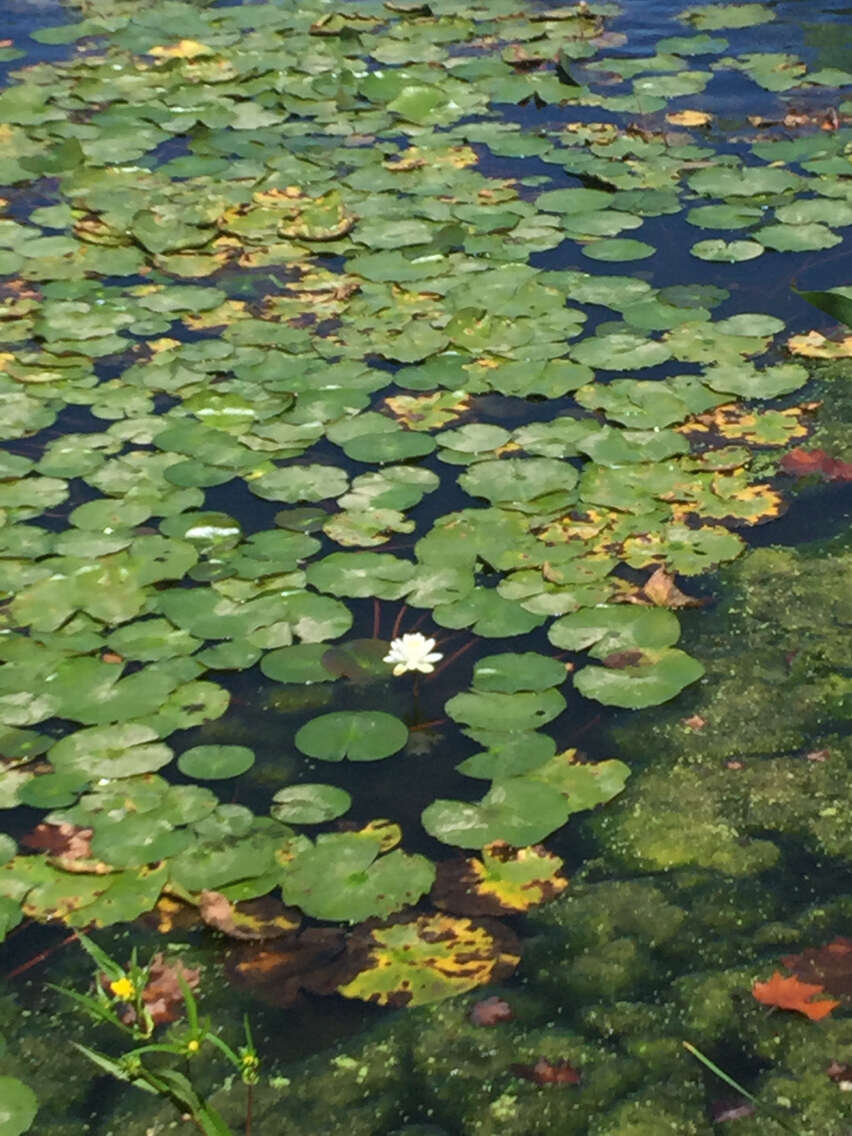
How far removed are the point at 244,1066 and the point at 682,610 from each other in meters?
1.31

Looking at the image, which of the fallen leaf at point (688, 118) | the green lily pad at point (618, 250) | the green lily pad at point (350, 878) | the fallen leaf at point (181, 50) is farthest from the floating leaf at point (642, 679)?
the fallen leaf at point (181, 50)

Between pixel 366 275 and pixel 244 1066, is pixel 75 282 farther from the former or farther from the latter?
pixel 244 1066

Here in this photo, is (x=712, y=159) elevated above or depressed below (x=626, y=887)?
above

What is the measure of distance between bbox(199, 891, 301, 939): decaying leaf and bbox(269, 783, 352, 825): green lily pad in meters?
0.16

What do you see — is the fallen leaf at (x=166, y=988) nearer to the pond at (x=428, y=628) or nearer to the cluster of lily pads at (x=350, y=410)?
the pond at (x=428, y=628)

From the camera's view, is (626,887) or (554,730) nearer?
(626,887)

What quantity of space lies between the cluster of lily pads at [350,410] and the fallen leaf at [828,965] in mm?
402

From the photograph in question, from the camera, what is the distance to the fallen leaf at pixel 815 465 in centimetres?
Result: 309

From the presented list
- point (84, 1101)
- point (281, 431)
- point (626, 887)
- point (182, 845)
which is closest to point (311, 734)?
point (182, 845)

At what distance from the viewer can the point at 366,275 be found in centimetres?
391

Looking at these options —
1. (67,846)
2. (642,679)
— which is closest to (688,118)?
(642,679)

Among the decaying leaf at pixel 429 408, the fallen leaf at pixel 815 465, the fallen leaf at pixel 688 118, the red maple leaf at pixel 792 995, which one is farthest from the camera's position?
the fallen leaf at pixel 688 118

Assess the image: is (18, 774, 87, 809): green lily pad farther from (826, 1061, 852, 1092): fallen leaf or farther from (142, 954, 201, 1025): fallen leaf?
(826, 1061, 852, 1092): fallen leaf

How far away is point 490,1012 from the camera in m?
1.94
